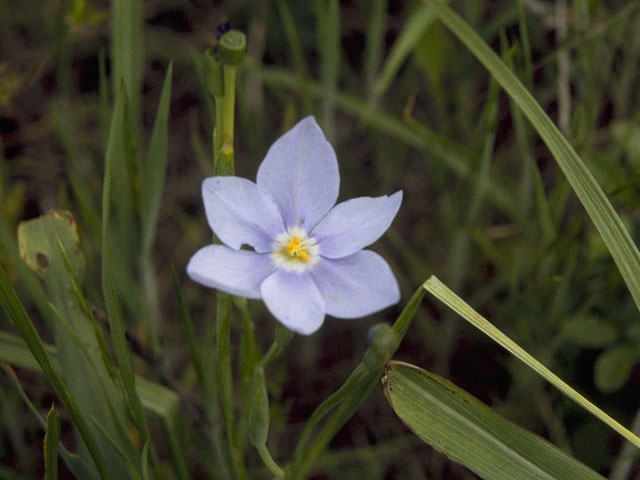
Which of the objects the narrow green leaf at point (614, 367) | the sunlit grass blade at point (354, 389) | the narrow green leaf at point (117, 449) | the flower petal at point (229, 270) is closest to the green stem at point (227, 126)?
the flower petal at point (229, 270)

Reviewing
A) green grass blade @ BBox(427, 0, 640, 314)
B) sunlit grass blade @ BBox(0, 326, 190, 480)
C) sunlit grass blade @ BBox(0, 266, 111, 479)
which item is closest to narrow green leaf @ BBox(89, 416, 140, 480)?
sunlit grass blade @ BBox(0, 266, 111, 479)

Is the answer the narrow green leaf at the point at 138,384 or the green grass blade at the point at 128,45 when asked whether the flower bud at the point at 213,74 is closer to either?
the green grass blade at the point at 128,45

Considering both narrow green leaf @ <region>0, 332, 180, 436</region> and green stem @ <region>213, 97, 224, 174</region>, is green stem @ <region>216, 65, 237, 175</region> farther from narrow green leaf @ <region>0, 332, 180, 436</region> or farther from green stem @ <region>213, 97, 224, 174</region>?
narrow green leaf @ <region>0, 332, 180, 436</region>

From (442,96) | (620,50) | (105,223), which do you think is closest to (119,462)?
(105,223)

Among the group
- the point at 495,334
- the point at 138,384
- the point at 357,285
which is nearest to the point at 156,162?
the point at 138,384

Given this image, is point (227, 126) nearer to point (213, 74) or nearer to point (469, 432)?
point (213, 74)

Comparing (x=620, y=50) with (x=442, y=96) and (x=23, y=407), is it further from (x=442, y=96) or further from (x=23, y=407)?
(x=23, y=407)
